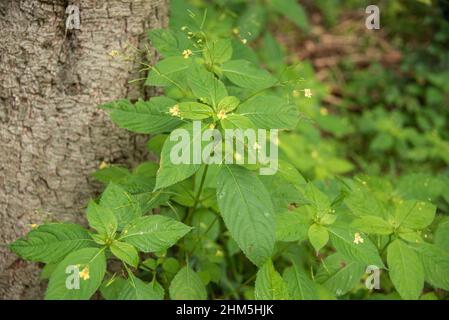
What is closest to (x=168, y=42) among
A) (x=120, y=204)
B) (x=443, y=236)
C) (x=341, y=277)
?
(x=120, y=204)

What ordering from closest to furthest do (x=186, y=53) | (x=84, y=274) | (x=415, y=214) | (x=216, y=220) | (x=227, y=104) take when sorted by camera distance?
(x=84, y=274) → (x=227, y=104) → (x=186, y=53) → (x=415, y=214) → (x=216, y=220)

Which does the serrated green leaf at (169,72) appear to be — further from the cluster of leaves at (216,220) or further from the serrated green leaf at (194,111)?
the serrated green leaf at (194,111)

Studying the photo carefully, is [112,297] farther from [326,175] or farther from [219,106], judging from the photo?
[326,175]

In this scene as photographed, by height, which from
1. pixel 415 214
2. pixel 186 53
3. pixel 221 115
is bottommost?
pixel 415 214

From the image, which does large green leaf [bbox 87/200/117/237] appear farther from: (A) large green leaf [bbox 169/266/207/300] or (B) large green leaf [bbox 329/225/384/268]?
(B) large green leaf [bbox 329/225/384/268]

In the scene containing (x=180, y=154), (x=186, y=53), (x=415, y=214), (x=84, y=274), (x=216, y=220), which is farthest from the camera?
(x=216, y=220)

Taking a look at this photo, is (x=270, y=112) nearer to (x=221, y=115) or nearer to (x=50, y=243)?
(x=221, y=115)
